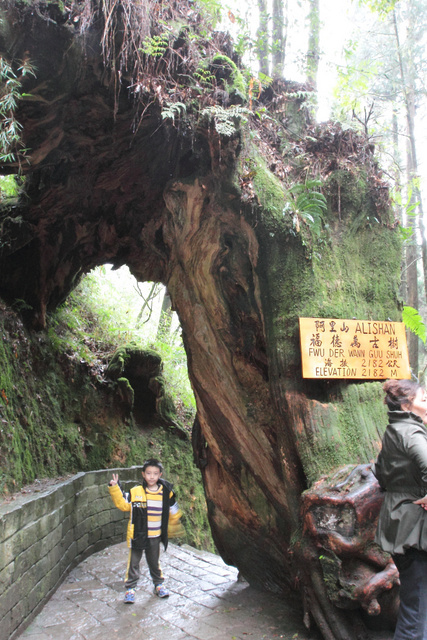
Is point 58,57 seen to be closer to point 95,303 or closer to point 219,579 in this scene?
point 219,579

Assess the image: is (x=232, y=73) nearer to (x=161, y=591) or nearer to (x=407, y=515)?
(x=407, y=515)

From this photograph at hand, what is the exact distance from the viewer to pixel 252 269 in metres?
4.88

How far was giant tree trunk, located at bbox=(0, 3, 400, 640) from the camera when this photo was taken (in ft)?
13.2

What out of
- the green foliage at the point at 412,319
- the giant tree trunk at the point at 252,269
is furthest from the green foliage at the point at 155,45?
the green foliage at the point at 412,319

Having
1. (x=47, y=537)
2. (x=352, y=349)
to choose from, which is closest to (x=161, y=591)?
(x=47, y=537)

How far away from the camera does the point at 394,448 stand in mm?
2771

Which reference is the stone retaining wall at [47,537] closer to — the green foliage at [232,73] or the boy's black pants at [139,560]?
the boy's black pants at [139,560]

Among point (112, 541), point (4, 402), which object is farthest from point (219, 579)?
point (4, 402)

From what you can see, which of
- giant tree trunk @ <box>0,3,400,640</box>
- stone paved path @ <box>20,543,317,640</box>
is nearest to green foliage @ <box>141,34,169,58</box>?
giant tree trunk @ <box>0,3,400,640</box>

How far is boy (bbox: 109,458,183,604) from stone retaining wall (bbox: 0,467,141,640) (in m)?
0.82

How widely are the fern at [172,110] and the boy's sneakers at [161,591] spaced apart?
5.01 metres

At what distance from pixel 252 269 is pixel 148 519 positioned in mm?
3020

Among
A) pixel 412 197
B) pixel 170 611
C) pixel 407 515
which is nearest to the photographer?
pixel 407 515

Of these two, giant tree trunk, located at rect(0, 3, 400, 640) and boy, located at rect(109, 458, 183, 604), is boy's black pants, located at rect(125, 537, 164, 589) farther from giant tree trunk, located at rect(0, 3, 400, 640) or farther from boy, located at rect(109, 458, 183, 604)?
giant tree trunk, located at rect(0, 3, 400, 640)
